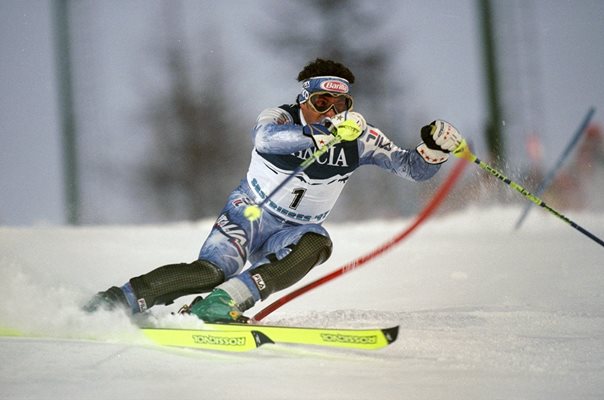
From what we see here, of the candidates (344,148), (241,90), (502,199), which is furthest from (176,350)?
(241,90)

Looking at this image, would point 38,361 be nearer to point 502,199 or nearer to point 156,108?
point 502,199

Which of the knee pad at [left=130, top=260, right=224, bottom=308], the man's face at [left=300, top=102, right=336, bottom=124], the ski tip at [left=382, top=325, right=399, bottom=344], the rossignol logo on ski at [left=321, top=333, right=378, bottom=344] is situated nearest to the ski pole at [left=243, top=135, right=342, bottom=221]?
the man's face at [left=300, top=102, right=336, bottom=124]

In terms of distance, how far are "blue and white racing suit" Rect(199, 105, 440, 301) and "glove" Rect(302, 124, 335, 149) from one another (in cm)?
17

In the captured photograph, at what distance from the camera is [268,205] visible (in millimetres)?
4070

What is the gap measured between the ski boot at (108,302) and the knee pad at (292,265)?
2.08 ft

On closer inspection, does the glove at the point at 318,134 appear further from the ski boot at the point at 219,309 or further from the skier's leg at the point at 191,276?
the ski boot at the point at 219,309

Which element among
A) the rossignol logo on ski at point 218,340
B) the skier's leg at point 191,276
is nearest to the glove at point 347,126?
the skier's leg at point 191,276

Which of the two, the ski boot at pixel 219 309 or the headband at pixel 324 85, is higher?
the headband at pixel 324 85

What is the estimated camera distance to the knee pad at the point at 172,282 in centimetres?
377

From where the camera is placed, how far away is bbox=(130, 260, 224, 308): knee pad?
3.77m

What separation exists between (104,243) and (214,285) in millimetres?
3164

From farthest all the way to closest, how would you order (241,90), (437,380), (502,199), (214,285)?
(241,90) < (502,199) < (214,285) < (437,380)

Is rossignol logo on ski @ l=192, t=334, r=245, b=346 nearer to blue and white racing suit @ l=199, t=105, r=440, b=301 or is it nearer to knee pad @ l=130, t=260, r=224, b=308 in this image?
knee pad @ l=130, t=260, r=224, b=308

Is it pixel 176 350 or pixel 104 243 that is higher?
pixel 104 243
